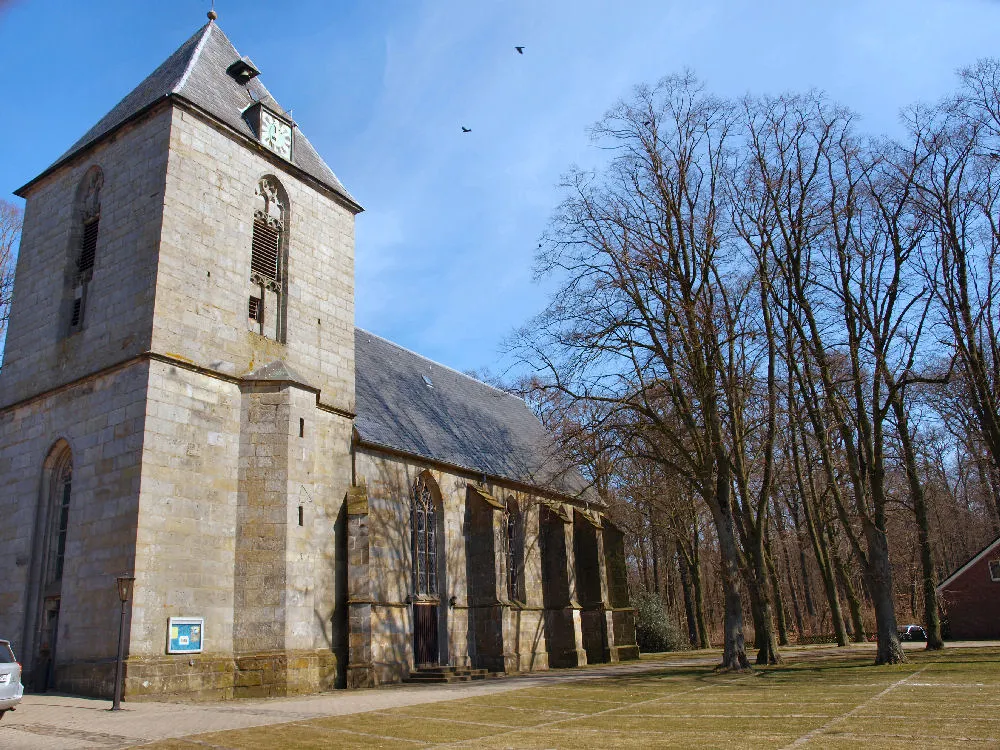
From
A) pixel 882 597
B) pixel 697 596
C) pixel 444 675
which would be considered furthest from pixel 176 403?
pixel 697 596

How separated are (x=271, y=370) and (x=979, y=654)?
20.1 m

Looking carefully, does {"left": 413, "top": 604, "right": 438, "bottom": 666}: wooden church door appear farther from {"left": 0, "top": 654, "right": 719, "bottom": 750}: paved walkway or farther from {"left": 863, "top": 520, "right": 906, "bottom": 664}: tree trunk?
{"left": 863, "top": 520, "right": 906, "bottom": 664}: tree trunk

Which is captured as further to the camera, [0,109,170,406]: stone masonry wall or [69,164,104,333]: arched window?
[69,164,104,333]: arched window

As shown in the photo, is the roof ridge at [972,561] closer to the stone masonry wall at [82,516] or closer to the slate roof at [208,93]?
the slate roof at [208,93]

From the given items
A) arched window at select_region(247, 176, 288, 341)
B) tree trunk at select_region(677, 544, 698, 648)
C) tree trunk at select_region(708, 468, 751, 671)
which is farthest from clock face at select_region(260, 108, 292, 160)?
tree trunk at select_region(677, 544, 698, 648)

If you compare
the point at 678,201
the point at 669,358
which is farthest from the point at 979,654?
the point at 678,201

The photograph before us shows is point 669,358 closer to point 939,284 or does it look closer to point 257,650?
point 939,284

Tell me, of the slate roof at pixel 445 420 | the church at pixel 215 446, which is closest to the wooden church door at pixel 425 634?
the church at pixel 215 446

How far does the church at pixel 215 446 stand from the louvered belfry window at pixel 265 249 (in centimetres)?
7

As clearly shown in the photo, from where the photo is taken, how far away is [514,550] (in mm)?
26656

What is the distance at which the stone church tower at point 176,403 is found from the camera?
15.6 m

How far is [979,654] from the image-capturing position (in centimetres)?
2019

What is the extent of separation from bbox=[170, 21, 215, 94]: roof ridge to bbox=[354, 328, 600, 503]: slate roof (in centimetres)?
948

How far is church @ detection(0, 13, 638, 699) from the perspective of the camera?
15680mm
